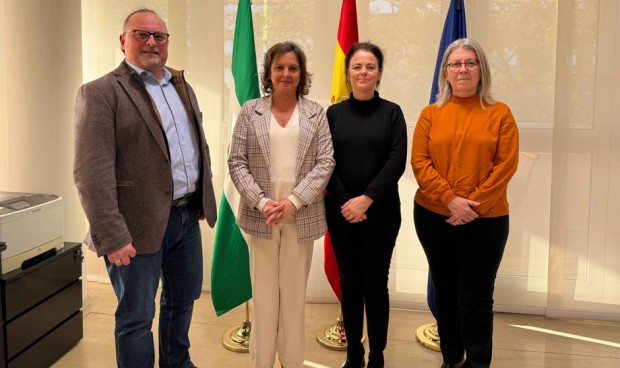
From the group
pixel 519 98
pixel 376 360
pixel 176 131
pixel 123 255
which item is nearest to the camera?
pixel 123 255

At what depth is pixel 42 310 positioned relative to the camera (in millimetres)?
2477

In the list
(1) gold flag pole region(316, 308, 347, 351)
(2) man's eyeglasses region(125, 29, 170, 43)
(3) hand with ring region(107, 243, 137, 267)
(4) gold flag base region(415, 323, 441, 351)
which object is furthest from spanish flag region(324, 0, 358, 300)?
(3) hand with ring region(107, 243, 137, 267)

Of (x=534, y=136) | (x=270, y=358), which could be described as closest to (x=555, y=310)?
(x=534, y=136)

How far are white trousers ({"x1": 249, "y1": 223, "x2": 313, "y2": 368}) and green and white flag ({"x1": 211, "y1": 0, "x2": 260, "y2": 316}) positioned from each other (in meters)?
0.59

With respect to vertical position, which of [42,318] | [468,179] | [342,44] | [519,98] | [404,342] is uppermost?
[342,44]

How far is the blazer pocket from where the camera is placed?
1.84 meters

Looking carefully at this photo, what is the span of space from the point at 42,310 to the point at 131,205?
3.50ft

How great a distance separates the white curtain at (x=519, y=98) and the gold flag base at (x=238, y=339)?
0.76m

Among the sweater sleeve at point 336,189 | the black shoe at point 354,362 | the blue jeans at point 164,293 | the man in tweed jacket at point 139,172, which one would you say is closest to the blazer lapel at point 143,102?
the man in tweed jacket at point 139,172

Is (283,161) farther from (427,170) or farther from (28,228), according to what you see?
(28,228)

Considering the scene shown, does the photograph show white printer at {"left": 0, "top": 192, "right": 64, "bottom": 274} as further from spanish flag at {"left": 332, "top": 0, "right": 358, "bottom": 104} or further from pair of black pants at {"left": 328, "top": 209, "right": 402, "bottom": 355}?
spanish flag at {"left": 332, "top": 0, "right": 358, "bottom": 104}

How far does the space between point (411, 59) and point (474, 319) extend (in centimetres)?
180

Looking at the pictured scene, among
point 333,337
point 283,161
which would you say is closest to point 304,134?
point 283,161

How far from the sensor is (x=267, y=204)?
6.76 ft
